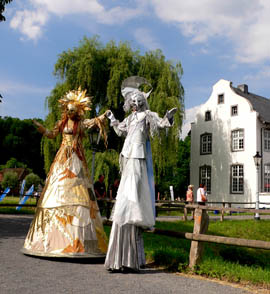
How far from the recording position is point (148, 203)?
5.24 meters

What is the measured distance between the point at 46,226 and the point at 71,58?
745 inches

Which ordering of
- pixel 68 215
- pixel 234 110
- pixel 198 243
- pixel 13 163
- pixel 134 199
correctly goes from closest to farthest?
pixel 134 199
pixel 198 243
pixel 68 215
pixel 234 110
pixel 13 163

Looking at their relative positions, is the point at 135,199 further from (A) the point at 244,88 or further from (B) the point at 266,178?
(A) the point at 244,88

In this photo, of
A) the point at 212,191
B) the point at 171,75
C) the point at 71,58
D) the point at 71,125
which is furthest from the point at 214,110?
the point at 71,125

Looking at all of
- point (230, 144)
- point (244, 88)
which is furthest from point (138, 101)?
point (244, 88)

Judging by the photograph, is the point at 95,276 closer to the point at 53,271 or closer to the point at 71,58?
the point at 53,271

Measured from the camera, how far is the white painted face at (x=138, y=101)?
5.74m

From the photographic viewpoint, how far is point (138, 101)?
5.73 metres

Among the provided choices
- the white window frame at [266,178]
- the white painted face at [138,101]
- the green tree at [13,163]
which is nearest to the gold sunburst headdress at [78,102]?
the white painted face at [138,101]

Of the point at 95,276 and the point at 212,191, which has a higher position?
the point at 212,191

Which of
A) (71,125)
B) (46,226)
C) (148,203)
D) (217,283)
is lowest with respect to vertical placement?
(217,283)

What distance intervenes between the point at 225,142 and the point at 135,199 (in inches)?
1057

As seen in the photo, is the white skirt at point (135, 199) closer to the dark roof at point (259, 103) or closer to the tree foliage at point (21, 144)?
the dark roof at point (259, 103)

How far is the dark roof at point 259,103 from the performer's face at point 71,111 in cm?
2513
